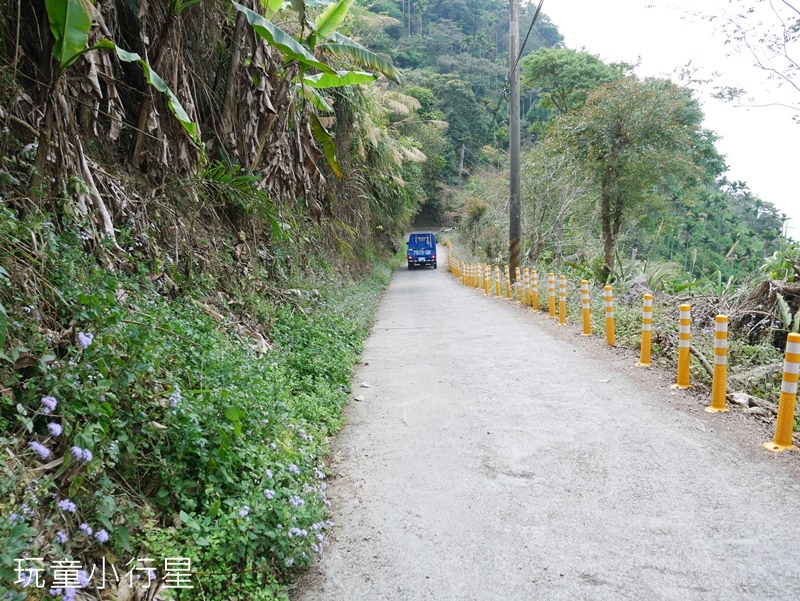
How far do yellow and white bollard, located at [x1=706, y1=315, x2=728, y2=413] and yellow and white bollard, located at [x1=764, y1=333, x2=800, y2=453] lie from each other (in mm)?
747

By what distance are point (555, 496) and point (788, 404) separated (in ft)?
7.11

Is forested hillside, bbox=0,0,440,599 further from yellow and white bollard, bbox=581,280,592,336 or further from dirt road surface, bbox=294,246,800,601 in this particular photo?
yellow and white bollard, bbox=581,280,592,336

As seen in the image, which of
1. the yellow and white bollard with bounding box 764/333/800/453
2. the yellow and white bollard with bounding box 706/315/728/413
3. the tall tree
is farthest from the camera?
the tall tree

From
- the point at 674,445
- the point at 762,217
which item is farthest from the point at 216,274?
the point at 762,217

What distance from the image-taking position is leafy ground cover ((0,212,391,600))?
2.24m

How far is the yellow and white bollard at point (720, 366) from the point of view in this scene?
4.98 metres

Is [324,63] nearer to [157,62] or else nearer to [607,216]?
[157,62]

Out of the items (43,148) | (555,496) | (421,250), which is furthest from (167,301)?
(421,250)

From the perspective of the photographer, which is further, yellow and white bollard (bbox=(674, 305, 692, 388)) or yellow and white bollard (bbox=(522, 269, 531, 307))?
yellow and white bollard (bbox=(522, 269, 531, 307))

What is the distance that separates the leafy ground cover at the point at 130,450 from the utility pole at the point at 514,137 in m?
14.5

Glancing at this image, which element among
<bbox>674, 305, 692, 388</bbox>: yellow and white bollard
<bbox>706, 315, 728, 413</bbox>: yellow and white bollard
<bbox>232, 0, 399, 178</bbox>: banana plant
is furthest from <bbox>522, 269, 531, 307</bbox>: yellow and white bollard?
<bbox>706, 315, 728, 413</bbox>: yellow and white bollard

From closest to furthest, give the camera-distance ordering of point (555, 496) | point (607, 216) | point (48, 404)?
1. point (48, 404)
2. point (555, 496)
3. point (607, 216)

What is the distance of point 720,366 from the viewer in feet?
16.5

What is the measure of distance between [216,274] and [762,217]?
45.0 m
